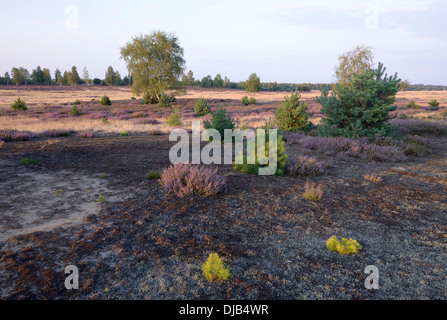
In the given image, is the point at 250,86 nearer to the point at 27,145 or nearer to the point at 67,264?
the point at 27,145

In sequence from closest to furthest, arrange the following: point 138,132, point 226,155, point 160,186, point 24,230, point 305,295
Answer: point 305,295 → point 24,230 → point 160,186 → point 226,155 → point 138,132

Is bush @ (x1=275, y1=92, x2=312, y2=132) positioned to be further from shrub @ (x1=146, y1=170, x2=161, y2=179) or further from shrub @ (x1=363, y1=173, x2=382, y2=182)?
shrub @ (x1=146, y1=170, x2=161, y2=179)

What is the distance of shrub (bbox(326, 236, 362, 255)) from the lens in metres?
3.38

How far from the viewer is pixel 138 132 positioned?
1528 centimetres

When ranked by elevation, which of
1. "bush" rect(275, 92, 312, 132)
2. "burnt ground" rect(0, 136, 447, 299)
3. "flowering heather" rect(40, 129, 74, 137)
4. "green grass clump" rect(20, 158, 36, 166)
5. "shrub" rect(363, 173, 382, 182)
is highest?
"bush" rect(275, 92, 312, 132)

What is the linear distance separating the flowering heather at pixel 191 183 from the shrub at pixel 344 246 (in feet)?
8.38

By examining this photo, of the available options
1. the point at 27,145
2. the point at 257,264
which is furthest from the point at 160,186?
the point at 27,145

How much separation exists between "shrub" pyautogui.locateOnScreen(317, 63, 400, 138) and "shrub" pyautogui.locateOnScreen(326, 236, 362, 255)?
859cm

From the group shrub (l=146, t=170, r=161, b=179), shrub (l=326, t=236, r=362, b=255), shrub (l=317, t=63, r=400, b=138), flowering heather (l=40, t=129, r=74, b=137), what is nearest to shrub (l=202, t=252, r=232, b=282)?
shrub (l=326, t=236, r=362, b=255)

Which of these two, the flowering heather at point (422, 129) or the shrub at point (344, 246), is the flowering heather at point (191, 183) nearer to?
the shrub at point (344, 246)

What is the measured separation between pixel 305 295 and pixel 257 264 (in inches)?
26.6

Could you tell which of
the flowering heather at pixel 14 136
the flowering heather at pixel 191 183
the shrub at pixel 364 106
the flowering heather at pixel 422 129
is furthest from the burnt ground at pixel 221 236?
the flowering heather at pixel 422 129

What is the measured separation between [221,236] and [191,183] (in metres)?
1.82
